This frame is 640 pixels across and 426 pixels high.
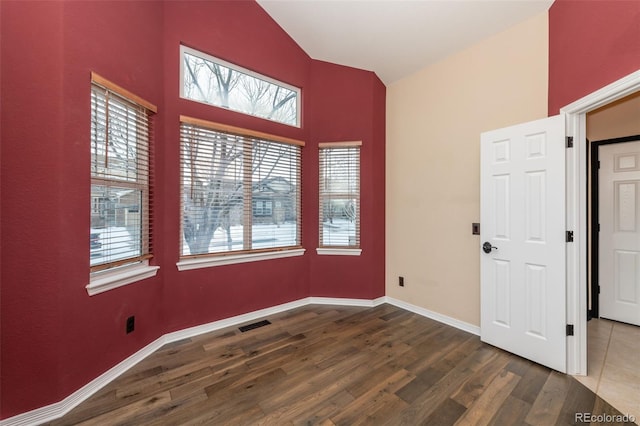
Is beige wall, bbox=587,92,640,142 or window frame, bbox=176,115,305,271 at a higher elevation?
beige wall, bbox=587,92,640,142

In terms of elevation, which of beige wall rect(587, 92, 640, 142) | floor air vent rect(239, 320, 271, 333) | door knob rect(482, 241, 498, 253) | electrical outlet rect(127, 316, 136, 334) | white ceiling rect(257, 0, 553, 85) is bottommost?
floor air vent rect(239, 320, 271, 333)

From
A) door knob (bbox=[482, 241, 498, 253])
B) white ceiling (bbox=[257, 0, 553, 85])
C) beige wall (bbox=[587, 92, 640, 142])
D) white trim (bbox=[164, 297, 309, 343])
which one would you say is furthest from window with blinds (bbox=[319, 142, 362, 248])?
beige wall (bbox=[587, 92, 640, 142])

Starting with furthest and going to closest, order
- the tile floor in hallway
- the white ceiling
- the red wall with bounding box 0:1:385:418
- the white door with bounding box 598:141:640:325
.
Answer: the white door with bounding box 598:141:640:325 < the white ceiling < the tile floor in hallway < the red wall with bounding box 0:1:385:418

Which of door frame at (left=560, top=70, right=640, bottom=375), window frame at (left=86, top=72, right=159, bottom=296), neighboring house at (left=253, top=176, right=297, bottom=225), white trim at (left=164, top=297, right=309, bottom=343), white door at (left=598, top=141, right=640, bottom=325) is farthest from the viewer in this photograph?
neighboring house at (left=253, top=176, right=297, bottom=225)

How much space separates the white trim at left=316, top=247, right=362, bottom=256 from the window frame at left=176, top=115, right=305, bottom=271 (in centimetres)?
26

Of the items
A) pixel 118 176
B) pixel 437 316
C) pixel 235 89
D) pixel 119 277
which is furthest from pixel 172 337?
pixel 437 316

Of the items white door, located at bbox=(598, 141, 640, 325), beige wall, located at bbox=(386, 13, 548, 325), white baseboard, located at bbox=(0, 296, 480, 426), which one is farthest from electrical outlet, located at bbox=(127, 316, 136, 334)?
white door, located at bbox=(598, 141, 640, 325)

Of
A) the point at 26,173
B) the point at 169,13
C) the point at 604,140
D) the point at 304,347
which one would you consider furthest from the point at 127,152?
the point at 604,140

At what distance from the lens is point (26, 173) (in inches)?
61.2

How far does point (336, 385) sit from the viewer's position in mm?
1914

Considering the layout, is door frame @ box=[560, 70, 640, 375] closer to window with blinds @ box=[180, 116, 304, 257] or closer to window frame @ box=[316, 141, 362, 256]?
window frame @ box=[316, 141, 362, 256]

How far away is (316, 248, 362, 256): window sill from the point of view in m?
3.52

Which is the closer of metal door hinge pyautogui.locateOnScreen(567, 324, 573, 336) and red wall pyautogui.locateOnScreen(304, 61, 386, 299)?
metal door hinge pyautogui.locateOnScreen(567, 324, 573, 336)

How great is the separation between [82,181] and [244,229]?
4.91 ft
